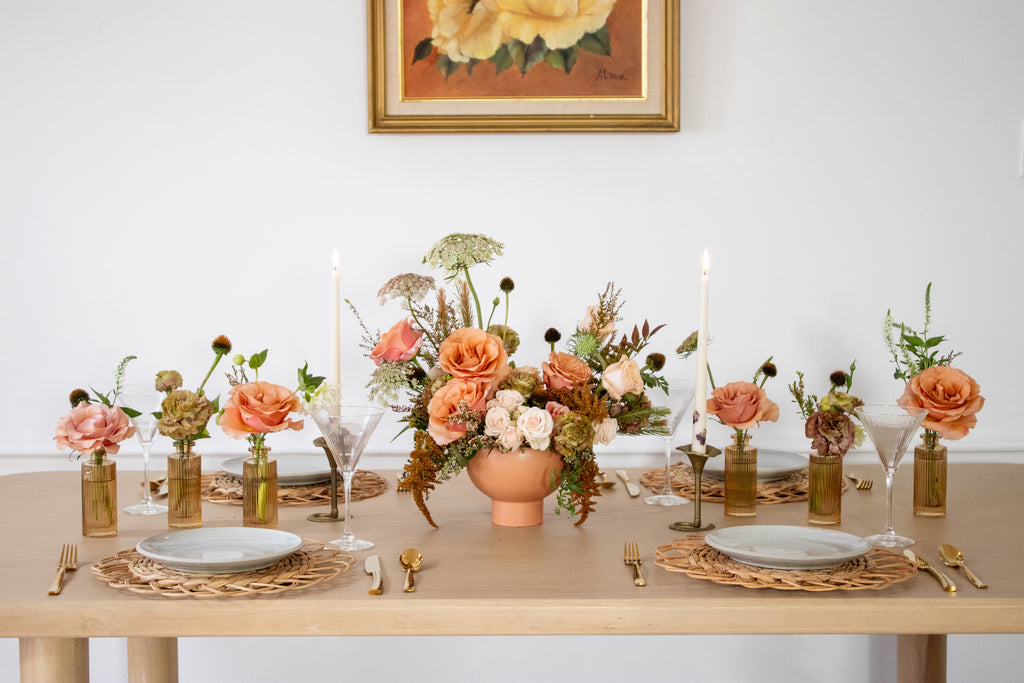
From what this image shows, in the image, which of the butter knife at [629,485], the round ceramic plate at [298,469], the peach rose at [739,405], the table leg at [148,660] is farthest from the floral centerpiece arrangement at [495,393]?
the table leg at [148,660]

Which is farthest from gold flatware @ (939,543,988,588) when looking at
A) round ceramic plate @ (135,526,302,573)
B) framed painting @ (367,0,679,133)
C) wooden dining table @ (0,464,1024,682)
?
framed painting @ (367,0,679,133)

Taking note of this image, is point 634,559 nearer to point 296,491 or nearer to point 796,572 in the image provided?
point 796,572

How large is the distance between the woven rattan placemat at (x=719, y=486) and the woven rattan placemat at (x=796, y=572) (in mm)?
334

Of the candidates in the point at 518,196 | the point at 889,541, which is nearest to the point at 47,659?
the point at 889,541

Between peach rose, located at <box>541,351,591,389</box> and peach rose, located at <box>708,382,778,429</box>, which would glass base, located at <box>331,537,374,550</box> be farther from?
peach rose, located at <box>708,382,778,429</box>

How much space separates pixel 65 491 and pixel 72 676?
1.61 ft

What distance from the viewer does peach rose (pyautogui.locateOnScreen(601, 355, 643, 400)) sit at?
1.23 metres

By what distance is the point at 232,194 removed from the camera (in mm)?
2049

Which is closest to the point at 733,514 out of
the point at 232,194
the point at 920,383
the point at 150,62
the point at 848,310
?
the point at 920,383

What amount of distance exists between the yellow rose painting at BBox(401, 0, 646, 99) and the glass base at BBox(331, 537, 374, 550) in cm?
115

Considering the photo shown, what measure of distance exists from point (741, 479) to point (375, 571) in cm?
58

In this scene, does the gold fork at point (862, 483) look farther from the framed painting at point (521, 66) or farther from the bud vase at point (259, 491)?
the bud vase at point (259, 491)

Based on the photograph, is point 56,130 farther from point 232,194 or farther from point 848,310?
point 848,310

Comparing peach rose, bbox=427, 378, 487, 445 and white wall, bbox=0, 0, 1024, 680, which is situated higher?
white wall, bbox=0, 0, 1024, 680
